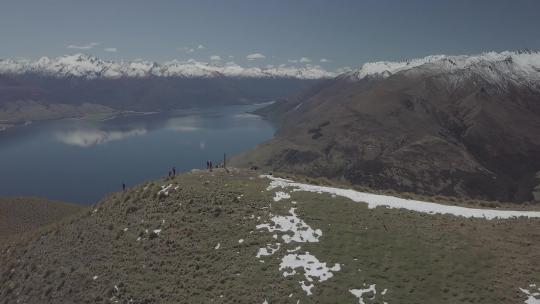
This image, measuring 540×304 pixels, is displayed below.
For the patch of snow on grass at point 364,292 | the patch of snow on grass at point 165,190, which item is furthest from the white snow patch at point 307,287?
the patch of snow on grass at point 165,190

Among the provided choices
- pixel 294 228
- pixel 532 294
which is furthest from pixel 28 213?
pixel 532 294

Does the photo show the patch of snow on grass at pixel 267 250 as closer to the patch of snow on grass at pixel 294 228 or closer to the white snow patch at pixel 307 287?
the patch of snow on grass at pixel 294 228

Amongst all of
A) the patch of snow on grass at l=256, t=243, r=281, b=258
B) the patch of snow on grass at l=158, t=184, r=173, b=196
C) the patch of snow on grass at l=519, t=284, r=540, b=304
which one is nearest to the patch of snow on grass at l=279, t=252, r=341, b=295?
the patch of snow on grass at l=256, t=243, r=281, b=258

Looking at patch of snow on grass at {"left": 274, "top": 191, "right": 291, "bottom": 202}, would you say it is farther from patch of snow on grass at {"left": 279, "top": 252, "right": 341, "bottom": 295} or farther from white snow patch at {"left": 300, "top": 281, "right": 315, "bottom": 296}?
white snow patch at {"left": 300, "top": 281, "right": 315, "bottom": 296}

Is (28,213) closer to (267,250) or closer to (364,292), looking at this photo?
(267,250)

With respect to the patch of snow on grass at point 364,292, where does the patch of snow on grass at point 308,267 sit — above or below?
above

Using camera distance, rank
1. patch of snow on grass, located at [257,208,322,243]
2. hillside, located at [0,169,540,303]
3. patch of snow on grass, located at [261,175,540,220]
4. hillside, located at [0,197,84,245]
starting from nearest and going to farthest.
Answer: hillside, located at [0,169,540,303] → patch of snow on grass, located at [257,208,322,243] → patch of snow on grass, located at [261,175,540,220] → hillside, located at [0,197,84,245]
